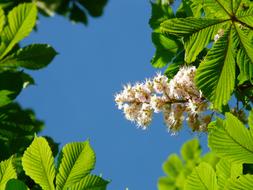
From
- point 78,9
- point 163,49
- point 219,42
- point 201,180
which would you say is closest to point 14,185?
point 201,180

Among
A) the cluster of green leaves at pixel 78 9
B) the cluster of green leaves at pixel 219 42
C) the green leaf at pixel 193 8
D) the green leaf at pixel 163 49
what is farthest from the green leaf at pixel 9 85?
the cluster of green leaves at pixel 78 9

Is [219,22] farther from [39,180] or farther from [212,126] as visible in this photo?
[39,180]

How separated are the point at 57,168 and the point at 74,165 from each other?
0.26ft

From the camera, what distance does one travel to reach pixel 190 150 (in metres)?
8.20

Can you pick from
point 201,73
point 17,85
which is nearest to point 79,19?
point 17,85

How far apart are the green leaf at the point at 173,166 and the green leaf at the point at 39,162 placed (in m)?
6.18

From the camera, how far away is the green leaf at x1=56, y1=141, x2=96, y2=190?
5.89 feet

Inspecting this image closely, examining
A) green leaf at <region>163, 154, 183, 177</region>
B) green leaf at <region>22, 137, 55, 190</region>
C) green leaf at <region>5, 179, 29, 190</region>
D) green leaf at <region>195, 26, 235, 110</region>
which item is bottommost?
green leaf at <region>5, 179, 29, 190</region>

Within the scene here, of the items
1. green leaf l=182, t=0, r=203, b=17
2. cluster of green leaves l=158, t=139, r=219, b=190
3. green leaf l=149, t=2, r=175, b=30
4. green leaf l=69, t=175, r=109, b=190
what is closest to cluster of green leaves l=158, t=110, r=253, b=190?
green leaf l=69, t=175, r=109, b=190

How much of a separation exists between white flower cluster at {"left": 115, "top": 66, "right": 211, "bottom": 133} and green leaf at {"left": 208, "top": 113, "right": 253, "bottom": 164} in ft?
2.58

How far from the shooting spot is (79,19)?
6.98 meters

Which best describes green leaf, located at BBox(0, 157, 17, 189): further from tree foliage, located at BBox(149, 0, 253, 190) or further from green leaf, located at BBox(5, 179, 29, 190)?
tree foliage, located at BBox(149, 0, 253, 190)

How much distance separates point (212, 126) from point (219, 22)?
1.20ft

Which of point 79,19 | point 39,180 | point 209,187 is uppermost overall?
point 79,19
